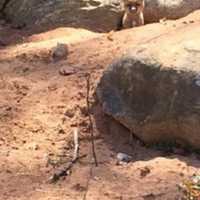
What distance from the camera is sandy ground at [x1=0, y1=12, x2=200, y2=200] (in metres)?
3.55

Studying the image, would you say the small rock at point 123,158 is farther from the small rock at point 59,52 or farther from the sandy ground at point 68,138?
the small rock at point 59,52

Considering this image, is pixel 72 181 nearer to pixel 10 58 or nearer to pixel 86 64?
pixel 86 64

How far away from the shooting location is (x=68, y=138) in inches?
161

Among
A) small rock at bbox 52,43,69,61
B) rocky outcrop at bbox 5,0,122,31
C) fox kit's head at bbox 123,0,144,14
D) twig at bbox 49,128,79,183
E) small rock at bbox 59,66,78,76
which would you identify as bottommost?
twig at bbox 49,128,79,183

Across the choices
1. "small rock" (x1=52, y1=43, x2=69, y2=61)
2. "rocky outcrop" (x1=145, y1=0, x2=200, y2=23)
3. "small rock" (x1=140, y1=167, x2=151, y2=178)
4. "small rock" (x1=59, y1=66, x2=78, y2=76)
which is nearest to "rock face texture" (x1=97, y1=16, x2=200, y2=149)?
"small rock" (x1=140, y1=167, x2=151, y2=178)

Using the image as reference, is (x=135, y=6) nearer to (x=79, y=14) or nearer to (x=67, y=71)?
(x=79, y=14)

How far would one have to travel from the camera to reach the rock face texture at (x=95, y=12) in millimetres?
6203

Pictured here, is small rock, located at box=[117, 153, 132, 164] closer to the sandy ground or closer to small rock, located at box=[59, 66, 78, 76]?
the sandy ground

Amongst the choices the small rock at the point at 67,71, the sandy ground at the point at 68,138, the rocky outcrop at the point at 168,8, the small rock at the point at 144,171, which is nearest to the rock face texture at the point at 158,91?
the sandy ground at the point at 68,138

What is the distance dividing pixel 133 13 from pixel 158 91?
2083 mm

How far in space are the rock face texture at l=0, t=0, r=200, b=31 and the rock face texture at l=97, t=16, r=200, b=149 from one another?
2.01 metres

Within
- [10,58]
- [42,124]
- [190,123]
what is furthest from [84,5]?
[190,123]

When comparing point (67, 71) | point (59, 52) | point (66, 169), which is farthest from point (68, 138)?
point (59, 52)

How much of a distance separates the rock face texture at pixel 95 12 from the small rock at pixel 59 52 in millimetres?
1200
